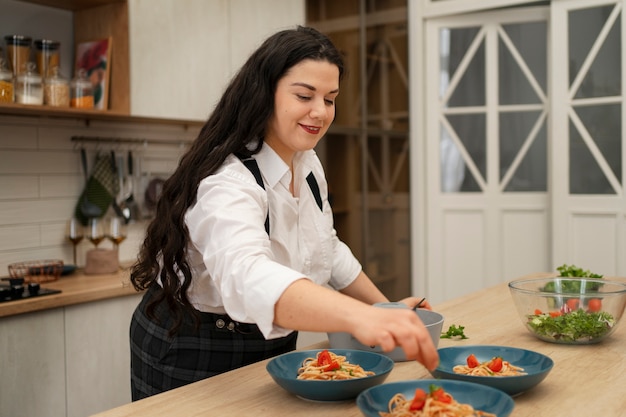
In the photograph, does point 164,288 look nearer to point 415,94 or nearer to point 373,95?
point 373,95

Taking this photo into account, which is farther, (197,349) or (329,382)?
(197,349)

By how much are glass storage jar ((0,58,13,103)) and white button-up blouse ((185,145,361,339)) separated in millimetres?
1381

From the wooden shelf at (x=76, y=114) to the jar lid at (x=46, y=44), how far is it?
0.27 meters

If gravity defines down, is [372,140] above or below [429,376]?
above

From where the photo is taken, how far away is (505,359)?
1476 mm

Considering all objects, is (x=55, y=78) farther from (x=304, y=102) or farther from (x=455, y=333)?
(x=455, y=333)

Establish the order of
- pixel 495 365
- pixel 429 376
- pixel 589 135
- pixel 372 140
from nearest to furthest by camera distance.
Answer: pixel 495 365
pixel 429 376
pixel 589 135
pixel 372 140

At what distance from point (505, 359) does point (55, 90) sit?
2.15m

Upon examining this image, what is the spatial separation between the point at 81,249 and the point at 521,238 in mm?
2810

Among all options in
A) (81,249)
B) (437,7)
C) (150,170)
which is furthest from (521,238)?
(81,249)

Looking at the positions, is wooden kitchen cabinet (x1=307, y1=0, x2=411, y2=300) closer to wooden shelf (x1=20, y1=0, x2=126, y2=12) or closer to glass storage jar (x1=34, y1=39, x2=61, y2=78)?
wooden shelf (x1=20, y1=0, x2=126, y2=12)

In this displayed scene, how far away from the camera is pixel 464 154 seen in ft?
15.8

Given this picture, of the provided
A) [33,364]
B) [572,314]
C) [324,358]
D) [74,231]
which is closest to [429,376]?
[324,358]

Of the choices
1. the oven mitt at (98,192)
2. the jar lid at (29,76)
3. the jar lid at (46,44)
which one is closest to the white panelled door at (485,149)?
the oven mitt at (98,192)
